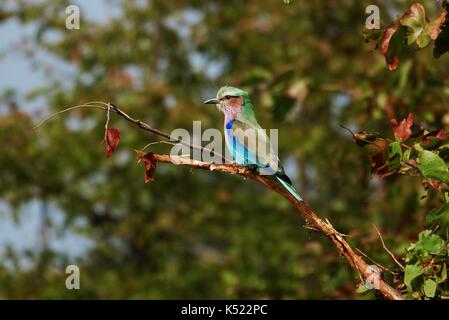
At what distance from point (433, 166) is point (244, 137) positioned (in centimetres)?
202

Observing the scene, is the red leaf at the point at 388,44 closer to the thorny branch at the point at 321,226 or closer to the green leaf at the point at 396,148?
the green leaf at the point at 396,148

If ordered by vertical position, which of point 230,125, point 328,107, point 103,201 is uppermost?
point 328,107

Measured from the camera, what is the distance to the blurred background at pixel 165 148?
13117 mm

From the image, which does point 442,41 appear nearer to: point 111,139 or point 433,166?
point 433,166

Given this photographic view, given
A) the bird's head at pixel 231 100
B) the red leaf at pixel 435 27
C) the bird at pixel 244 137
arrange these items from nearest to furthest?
the red leaf at pixel 435 27 < the bird at pixel 244 137 < the bird's head at pixel 231 100

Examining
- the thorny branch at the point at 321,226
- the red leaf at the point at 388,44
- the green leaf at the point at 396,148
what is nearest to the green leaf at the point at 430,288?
the thorny branch at the point at 321,226

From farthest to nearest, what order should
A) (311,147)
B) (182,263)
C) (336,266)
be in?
(182,263)
(311,147)
(336,266)

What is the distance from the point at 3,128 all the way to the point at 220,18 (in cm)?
503

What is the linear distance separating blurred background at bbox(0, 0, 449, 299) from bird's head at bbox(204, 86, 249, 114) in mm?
6127

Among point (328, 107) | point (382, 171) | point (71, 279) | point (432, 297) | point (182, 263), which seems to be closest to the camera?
point (432, 297)

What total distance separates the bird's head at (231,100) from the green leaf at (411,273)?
7.64 feet

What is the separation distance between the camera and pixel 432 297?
342 cm
